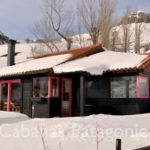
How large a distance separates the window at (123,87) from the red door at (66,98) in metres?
2.52

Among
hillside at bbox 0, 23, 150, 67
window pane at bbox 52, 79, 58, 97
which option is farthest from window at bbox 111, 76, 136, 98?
hillside at bbox 0, 23, 150, 67

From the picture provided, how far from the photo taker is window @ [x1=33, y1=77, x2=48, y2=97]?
57.1ft

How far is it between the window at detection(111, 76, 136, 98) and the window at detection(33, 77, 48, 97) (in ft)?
10.4

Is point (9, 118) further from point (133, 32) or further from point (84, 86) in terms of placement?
point (133, 32)

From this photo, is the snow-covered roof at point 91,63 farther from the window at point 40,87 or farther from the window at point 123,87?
the window at point 123,87

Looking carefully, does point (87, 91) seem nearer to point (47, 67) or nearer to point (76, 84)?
point (76, 84)

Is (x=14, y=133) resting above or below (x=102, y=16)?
below

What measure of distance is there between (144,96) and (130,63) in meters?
1.62

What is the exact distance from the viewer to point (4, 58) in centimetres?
3856

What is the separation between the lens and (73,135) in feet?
27.1

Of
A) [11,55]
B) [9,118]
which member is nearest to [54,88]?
[9,118]

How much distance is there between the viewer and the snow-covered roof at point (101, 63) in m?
15.8

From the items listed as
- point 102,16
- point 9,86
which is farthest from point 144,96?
point 102,16

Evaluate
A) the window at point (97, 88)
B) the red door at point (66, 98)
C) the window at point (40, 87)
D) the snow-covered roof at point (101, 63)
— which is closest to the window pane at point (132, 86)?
the snow-covered roof at point (101, 63)
